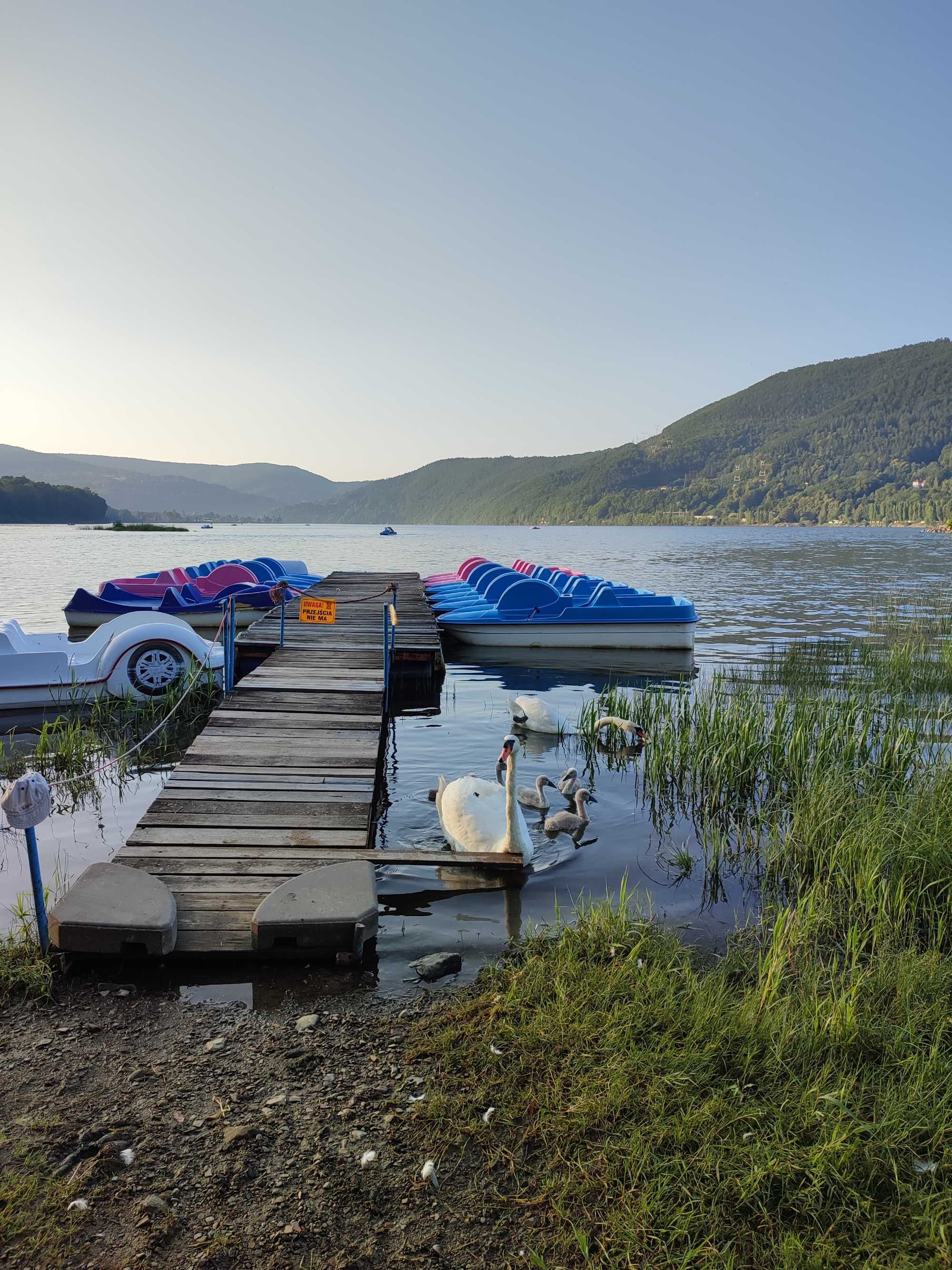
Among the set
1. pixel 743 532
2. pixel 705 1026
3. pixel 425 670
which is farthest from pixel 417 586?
pixel 743 532

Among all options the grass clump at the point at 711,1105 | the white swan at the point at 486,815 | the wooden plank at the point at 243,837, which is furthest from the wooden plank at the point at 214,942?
the white swan at the point at 486,815

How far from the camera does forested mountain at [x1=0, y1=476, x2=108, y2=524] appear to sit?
A: 127312 mm

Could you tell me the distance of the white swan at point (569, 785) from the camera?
7.62 metres

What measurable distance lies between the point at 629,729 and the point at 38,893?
6476mm

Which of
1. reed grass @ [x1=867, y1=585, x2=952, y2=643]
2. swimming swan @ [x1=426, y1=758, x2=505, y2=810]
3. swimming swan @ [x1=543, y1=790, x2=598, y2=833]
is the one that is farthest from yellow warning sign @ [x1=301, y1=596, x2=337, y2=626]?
reed grass @ [x1=867, y1=585, x2=952, y2=643]

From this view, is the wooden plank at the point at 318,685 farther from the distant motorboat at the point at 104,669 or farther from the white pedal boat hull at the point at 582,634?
the white pedal boat hull at the point at 582,634

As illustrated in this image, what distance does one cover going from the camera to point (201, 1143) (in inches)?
113

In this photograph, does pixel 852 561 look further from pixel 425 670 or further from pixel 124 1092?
pixel 124 1092

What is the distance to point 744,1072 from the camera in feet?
10.2

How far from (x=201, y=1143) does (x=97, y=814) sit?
4.95 meters

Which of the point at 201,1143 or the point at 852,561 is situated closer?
the point at 201,1143

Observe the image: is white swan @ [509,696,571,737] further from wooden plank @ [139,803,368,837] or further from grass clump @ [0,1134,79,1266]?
grass clump @ [0,1134,79,1266]

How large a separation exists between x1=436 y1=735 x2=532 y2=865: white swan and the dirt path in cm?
173

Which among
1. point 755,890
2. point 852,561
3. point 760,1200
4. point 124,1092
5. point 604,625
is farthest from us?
point 852,561
